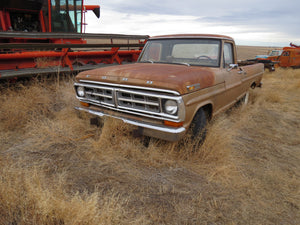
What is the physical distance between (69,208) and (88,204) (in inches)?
6.3

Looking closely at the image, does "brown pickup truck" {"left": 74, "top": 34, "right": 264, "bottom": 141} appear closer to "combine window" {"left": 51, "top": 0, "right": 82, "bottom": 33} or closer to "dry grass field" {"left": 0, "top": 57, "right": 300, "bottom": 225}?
"dry grass field" {"left": 0, "top": 57, "right": 300, "bottom": 225}

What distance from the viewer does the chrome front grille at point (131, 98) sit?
2693mm

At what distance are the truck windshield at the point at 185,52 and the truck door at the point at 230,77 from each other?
29 cm

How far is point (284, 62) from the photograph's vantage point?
15320 mm

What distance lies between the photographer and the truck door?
12.8 feet

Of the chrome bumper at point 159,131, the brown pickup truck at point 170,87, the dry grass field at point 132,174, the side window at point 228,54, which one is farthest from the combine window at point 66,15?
the chrome bumper at point 159,131

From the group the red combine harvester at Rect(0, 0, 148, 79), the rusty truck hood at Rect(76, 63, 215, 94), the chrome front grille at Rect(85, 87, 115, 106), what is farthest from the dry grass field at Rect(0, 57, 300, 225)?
the red combine harvester at Rect(0, 0, 148, 79)

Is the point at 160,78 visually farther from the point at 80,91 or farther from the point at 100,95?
the point at 80,91

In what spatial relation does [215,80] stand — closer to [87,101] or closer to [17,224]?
[87,101]

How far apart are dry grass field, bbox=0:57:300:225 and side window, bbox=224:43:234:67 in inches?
51.7

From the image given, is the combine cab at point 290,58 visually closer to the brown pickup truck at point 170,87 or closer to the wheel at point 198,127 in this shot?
the brown pickup truck at point 170,87

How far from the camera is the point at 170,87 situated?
8.48 feet

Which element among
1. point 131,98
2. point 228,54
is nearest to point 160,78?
point 131,98

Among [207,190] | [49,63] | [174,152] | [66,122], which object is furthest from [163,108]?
[49,63]
